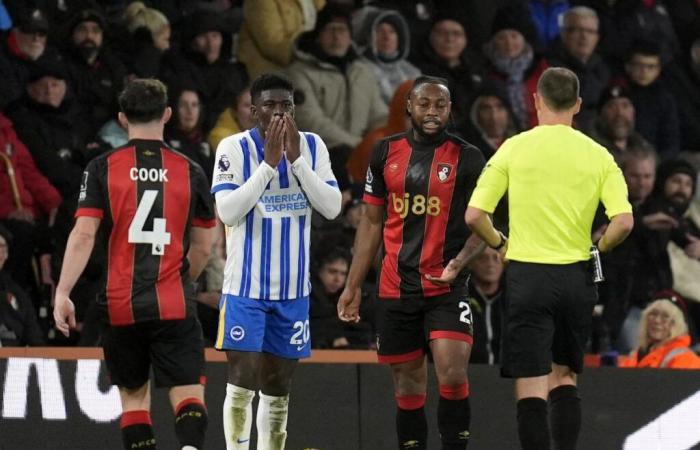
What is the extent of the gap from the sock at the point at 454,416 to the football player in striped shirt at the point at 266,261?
808 mm

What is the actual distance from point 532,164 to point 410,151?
982 millimetres

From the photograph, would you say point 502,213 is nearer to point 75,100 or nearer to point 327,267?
point 327,267

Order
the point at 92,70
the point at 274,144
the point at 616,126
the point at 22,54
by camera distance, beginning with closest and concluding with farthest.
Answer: the point at 274,144, the point at 22,54, the point at 92,70, the point at 616,126

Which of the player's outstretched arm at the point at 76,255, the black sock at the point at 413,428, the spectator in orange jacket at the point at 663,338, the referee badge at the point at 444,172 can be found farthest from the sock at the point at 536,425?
the spectator in orange jacket at the point at 663,338

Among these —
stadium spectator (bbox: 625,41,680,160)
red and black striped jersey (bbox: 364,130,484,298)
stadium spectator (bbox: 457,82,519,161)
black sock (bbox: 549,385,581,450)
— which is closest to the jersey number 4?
red and black striped jersey (bbox: 364,130,484,298)

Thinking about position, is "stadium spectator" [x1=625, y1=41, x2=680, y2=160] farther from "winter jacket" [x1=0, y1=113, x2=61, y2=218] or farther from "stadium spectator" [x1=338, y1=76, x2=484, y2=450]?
"stadium spectator" [x1=338, y1=76, x2=484, y2=450]

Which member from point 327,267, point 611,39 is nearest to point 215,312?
point 327,267

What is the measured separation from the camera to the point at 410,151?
924cm

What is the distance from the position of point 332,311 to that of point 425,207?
3456 millimetres

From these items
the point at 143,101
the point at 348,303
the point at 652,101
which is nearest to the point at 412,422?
the point at 348,303

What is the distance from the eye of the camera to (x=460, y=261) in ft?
29.6

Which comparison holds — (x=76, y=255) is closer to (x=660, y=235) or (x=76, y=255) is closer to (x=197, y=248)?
(x=197, y=248)

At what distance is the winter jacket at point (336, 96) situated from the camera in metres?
14.2

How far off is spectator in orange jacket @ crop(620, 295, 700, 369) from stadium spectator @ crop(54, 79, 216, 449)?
13.9 feet
